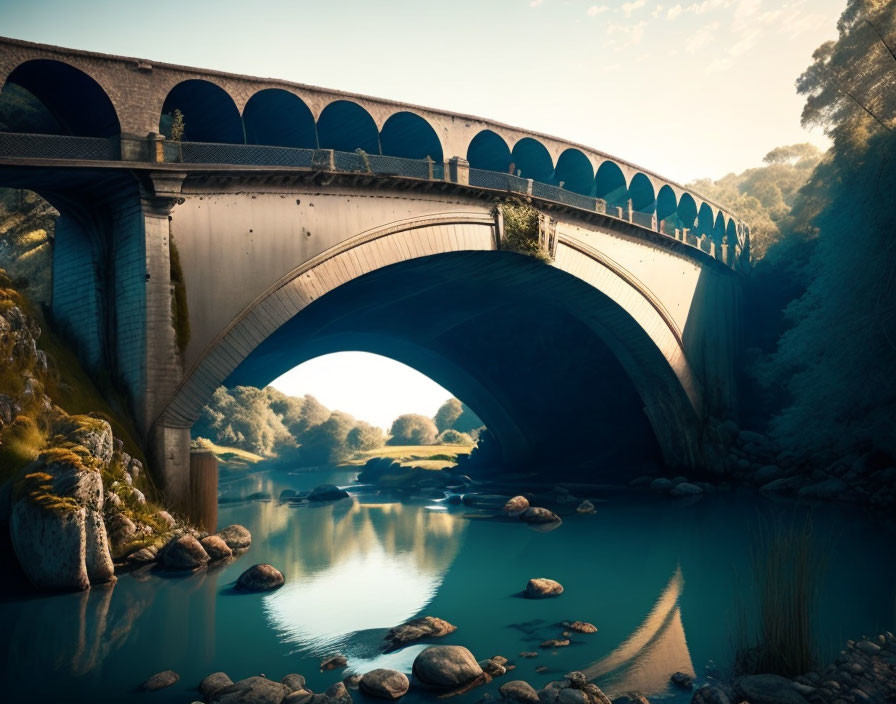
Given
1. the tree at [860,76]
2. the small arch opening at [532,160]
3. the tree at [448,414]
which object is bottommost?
the tree at [448,414]

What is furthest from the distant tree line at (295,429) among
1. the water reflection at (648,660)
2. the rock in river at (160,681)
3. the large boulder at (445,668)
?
the large boulder at (445,668)

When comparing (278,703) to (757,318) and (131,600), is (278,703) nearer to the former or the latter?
(131,600)

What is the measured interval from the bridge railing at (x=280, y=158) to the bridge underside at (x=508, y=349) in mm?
2795

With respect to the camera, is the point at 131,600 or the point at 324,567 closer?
the point at 131,600

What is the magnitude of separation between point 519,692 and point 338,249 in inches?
547

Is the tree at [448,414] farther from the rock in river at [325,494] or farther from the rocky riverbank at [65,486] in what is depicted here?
the rocky riverbank at [65,486]

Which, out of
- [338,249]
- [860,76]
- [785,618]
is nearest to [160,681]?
[785,618]

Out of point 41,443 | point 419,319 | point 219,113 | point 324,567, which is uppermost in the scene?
point 219,113

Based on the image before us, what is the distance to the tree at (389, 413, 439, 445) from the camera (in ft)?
229

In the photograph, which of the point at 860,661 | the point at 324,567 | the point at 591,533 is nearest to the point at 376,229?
the point at 324,567

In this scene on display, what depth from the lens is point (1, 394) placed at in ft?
42.5

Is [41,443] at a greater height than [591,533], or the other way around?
[41,443]

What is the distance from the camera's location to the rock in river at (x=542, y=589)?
12.8 meters

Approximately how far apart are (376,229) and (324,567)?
991 cm
